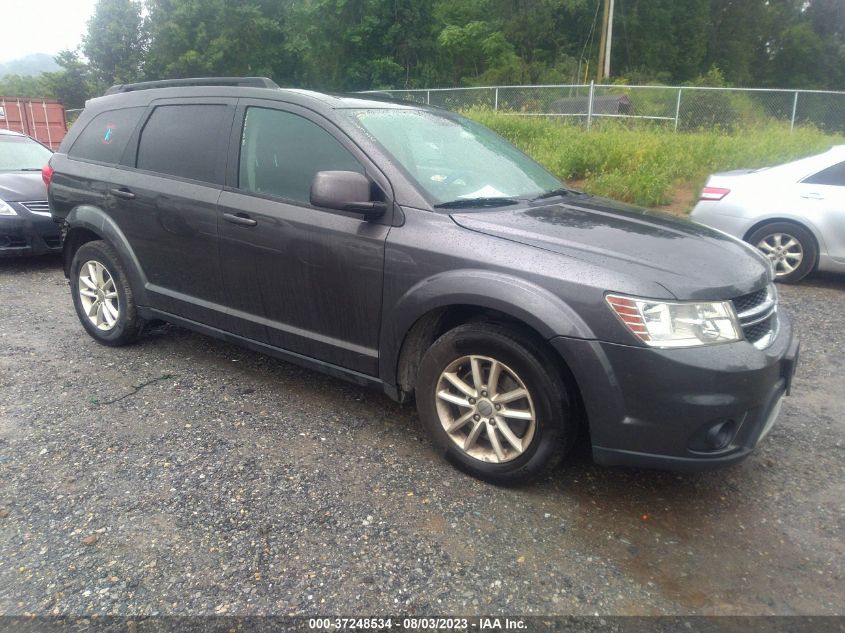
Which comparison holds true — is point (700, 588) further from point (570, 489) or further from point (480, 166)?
point (480, 166)

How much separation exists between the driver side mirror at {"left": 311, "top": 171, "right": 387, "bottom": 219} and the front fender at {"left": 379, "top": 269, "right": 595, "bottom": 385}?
47cm

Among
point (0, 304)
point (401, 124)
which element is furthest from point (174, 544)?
point (0, 304)

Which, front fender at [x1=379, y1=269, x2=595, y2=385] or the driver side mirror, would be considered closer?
front fender at [x1=379, y1=269, x2=595, y2=385]

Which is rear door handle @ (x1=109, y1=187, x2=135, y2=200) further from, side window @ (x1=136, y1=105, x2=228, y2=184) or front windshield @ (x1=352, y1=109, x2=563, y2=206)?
front windshield @ (x1=352, y1=109, x2=563, y2=206)

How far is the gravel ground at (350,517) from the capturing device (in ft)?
7.98

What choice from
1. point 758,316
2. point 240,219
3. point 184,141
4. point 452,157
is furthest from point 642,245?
point 184,141

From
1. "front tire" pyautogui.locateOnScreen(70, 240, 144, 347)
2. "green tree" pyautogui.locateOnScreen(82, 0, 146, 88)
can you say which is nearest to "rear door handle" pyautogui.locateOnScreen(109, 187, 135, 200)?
"front tire" pyautogui.locateOnScreen(70, 240, 144, 347)

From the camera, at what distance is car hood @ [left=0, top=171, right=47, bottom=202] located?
734 centimetres

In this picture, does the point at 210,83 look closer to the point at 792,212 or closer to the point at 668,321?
the point at 668,321

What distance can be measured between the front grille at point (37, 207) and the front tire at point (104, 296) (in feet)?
9.86

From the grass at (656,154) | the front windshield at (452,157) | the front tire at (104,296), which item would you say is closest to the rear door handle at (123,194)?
the front tire at (104,296)

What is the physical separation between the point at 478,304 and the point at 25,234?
20.8 ft

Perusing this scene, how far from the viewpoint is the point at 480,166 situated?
150 inches

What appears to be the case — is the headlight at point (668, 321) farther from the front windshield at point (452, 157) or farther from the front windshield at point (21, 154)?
the front windshield at point (21, 154)
